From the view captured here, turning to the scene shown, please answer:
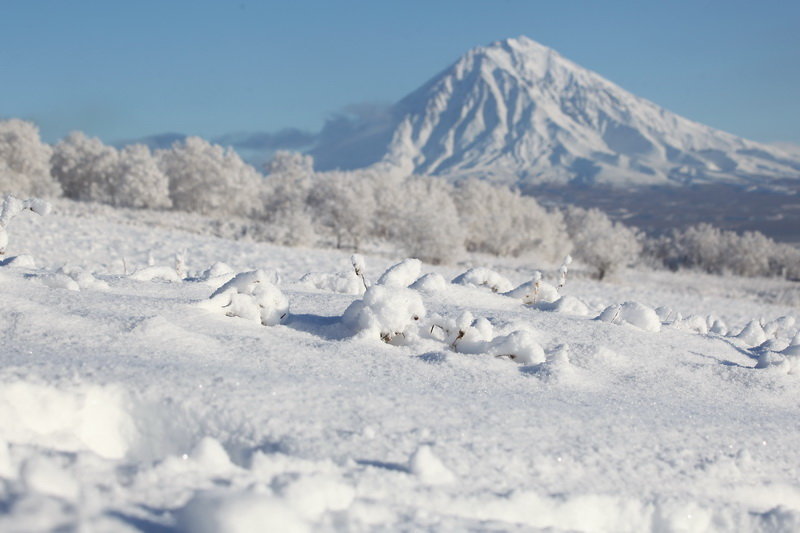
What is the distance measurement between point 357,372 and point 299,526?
1.11m

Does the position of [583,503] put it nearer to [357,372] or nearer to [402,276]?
[357,372]

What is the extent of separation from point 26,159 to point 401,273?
28.5 m

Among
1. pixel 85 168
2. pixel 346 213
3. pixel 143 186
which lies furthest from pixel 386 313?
pixel 85 168

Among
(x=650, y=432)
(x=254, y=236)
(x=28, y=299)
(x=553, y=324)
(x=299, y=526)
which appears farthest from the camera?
(x=254, y=236)

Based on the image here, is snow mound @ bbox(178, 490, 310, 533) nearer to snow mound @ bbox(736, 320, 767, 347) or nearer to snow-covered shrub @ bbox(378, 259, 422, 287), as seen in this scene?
snow-covered shrub @ bbox(378, 259, 422, 287)

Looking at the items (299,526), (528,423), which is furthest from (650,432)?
(299,526)

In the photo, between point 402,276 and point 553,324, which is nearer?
point 553,324

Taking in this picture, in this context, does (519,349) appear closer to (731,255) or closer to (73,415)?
(73,415)

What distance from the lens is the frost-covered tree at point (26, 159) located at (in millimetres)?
26509

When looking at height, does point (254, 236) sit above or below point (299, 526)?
below

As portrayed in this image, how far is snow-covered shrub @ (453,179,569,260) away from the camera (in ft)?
100

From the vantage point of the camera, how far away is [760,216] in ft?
287

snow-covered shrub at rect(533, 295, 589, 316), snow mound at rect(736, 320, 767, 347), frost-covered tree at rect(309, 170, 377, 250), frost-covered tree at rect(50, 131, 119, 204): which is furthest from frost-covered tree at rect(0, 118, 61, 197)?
snow mound at rect(736, 320, 767, 347)

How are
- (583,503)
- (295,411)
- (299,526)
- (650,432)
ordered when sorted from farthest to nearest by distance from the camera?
(650,432) < (295,411) < (583,503) < (299,526)
